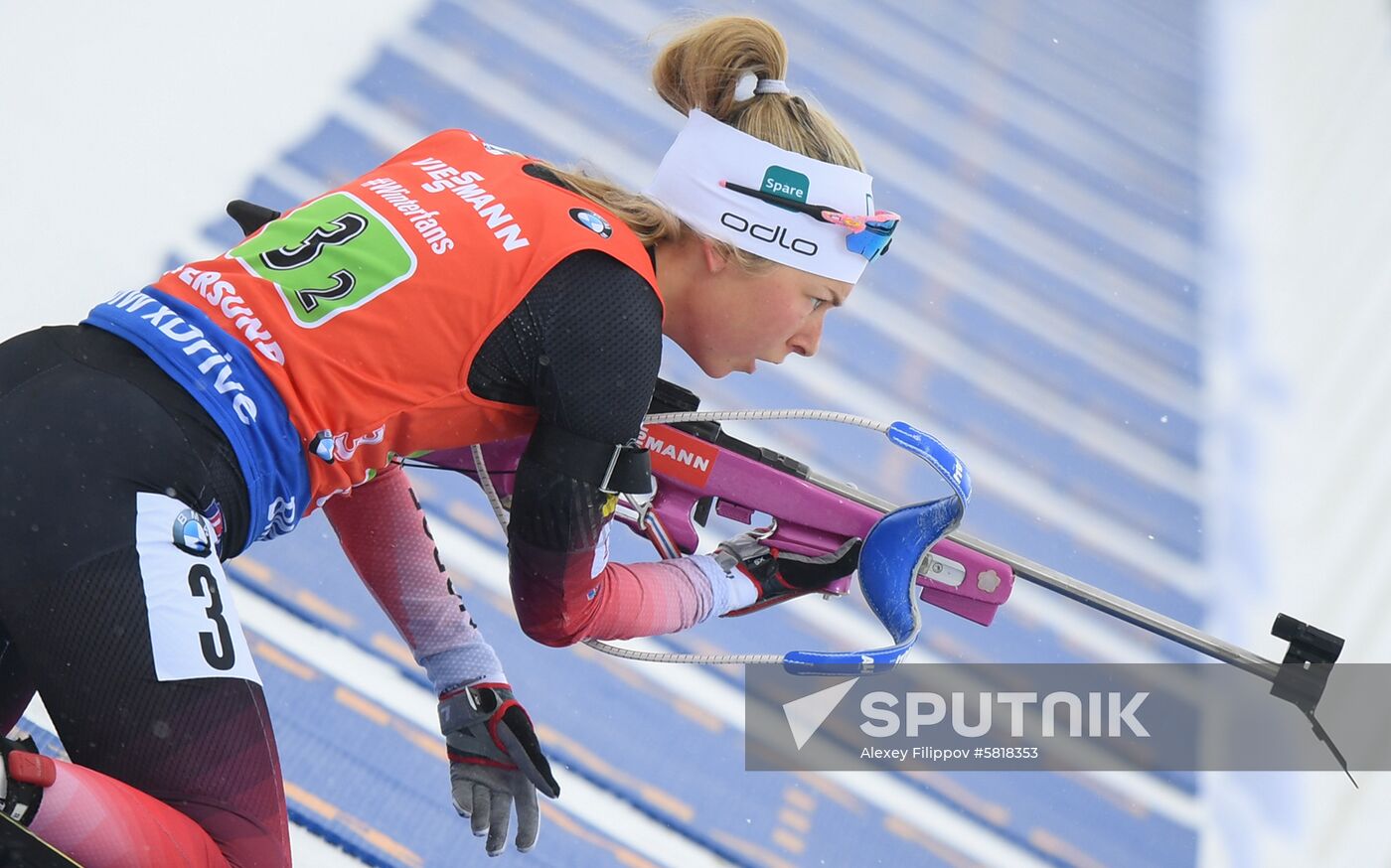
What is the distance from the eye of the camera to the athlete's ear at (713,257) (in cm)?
160

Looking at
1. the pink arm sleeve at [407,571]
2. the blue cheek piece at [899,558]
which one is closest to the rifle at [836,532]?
the blue cheek piece at [899,558]

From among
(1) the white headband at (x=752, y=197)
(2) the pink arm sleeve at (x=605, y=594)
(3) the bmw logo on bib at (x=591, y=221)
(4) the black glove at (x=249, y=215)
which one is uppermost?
(1) the white headband at (x=752, y=197)

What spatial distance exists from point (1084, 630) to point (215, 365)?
242 cm

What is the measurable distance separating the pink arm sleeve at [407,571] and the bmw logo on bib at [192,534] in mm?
507

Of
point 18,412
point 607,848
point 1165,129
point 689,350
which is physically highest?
point 1165,129

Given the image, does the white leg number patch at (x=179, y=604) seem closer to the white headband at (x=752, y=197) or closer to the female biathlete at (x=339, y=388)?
the female biathlete at (x=339, y=388)

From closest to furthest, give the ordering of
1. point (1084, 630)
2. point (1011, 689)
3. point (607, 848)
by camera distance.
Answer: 1. point (607, 848)
2. point (1011, 689)
3. point (1084, 630)

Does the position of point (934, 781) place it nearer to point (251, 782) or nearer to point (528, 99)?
point (251, 782)

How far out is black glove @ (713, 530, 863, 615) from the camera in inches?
76.5

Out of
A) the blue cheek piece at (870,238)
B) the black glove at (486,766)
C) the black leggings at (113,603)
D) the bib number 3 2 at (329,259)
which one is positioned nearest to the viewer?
the black leggings at (113,603)

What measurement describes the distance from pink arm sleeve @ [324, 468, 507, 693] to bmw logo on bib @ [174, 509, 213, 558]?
51 cm

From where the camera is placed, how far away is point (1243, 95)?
519cm

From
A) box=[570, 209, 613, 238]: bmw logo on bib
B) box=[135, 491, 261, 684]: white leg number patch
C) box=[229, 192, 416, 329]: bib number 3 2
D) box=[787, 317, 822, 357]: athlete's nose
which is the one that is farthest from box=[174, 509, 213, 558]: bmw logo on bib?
box=[787, 317, 822, 357]: athlete's nose

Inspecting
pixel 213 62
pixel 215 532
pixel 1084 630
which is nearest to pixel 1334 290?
pixel 1084 630
